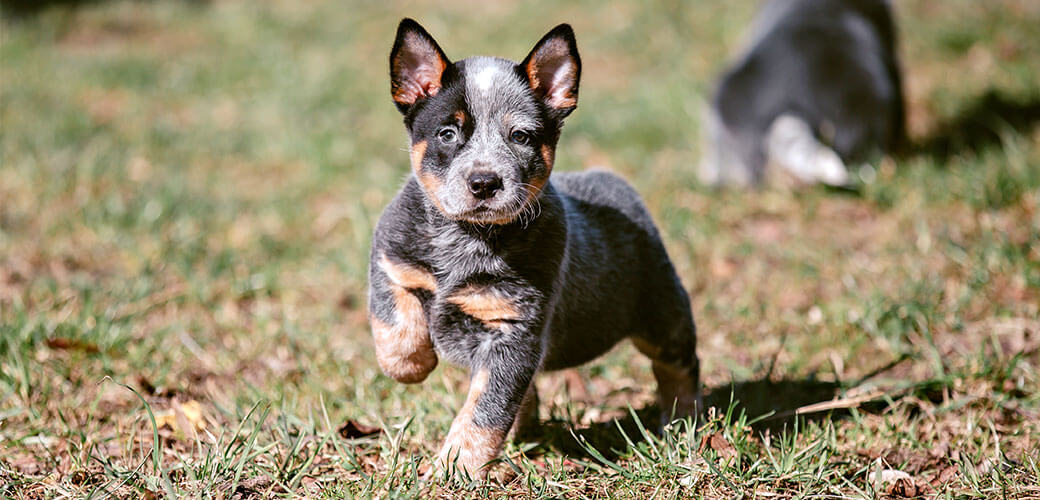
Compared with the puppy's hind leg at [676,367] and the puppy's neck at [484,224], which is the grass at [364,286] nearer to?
the puppy's hind leg at [676,367]

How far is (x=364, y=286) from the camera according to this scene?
5.12 m

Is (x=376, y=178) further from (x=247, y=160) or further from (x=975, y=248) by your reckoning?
(x=975, y=248)

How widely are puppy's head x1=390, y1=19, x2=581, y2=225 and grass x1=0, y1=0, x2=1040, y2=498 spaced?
85cm

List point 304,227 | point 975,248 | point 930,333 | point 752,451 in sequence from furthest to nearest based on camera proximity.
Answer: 1. point 304,227
2. point 975,248
3. point 930,333
4. point 752,451

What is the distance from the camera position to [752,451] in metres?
3.17

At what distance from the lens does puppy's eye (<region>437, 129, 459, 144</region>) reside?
116 inches

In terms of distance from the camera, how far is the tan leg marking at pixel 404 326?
2975 millimetres

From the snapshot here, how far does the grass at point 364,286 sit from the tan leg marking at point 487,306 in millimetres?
491

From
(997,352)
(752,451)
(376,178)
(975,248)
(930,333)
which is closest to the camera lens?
(752,451)

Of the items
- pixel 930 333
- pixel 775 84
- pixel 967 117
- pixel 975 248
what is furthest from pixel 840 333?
pixel 967 117

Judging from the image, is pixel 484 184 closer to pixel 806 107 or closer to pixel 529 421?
pixel 529 421

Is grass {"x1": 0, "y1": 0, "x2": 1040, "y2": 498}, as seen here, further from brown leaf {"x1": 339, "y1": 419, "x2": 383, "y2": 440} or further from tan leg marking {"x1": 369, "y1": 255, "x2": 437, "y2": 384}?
tan leg marking {"x1": 369, "y1": 255, "x2": 437, "y2": 384}

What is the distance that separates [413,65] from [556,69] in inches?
18.1

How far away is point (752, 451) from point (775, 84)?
4259 millimetres
